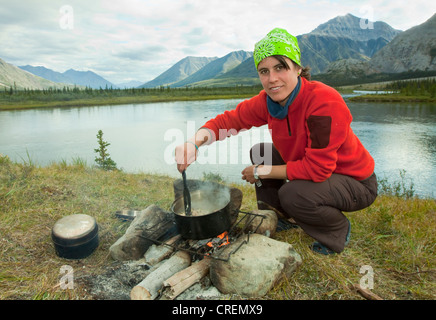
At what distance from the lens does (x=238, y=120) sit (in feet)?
9.27

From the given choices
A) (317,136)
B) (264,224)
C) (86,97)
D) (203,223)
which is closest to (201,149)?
(264,224)

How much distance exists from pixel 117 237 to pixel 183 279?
131 cm

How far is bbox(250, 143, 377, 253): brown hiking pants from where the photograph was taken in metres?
2.19

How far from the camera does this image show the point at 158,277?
202cm

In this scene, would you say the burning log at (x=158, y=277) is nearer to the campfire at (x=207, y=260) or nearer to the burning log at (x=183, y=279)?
the campfire at (x=207, y=260)

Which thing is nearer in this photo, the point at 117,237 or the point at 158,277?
the point at 158,277

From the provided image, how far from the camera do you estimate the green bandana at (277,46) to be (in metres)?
2.10

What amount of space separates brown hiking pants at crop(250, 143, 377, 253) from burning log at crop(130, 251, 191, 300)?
107 cm

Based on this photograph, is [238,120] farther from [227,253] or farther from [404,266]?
[404,266]

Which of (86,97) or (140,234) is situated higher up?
(86,97)

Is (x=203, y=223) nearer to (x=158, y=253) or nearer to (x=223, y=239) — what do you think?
(x=223, y=239)

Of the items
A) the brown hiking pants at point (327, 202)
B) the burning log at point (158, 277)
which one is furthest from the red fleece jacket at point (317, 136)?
the burning log at point (158, 277)

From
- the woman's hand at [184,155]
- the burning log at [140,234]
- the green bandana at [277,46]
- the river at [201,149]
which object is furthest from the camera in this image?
the river at [201,149]

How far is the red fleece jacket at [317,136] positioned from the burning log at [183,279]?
110cm
